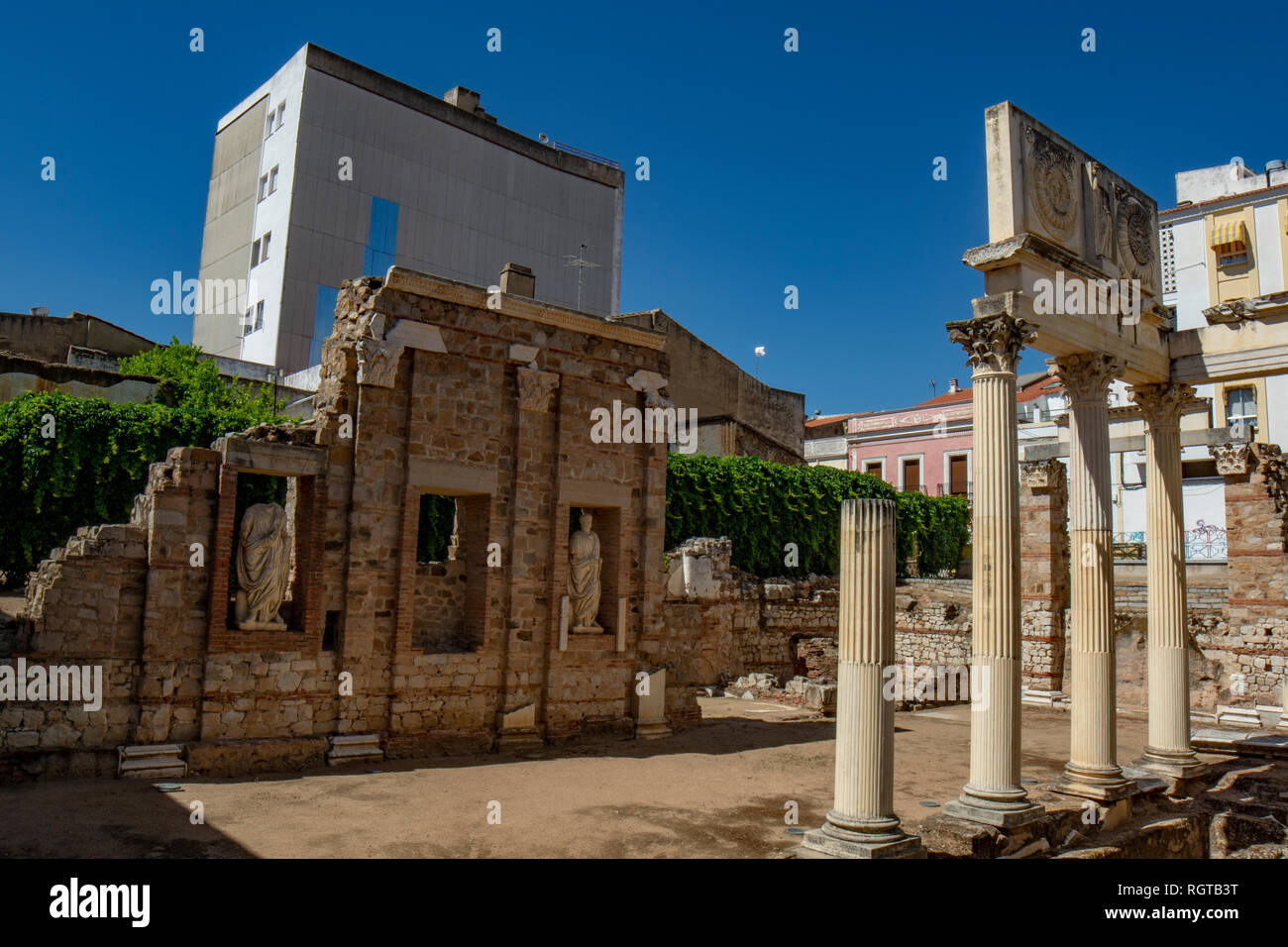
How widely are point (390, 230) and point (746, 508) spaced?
17.6 metres

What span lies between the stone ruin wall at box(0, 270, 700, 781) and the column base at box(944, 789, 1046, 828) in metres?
7.23

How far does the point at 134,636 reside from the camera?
10.8 meters

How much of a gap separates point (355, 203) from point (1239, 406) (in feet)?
101

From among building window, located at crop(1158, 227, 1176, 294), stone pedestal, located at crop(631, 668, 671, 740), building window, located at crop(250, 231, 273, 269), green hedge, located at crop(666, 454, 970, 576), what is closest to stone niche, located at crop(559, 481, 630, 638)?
stone pedestal, located at crop(631, 668, 671, 740)

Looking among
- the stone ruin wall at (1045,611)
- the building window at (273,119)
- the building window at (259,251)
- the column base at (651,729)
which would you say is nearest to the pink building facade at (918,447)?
the stone ruin wall at (1045,611)

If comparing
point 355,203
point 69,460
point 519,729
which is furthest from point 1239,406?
point 69,460

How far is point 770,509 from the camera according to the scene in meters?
28.0

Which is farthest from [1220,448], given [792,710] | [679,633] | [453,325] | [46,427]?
[46,427]

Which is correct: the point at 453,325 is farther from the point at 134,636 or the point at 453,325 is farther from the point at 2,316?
the point at 2,316

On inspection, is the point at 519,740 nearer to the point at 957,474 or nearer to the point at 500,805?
the point at 500,805

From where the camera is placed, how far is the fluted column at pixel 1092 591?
9555 millimetres

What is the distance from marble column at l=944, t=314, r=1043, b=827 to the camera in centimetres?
827

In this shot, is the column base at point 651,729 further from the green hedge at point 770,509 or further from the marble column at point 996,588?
the green hedge at point 770,509

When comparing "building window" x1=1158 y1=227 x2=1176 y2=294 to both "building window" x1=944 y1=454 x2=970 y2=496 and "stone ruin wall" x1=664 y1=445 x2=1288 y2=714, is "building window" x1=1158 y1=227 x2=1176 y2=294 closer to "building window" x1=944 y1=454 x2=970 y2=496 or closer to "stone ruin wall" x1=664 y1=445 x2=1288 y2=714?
"stone ruin wall" x1=664 y1=445 x2=1288 y2=714
